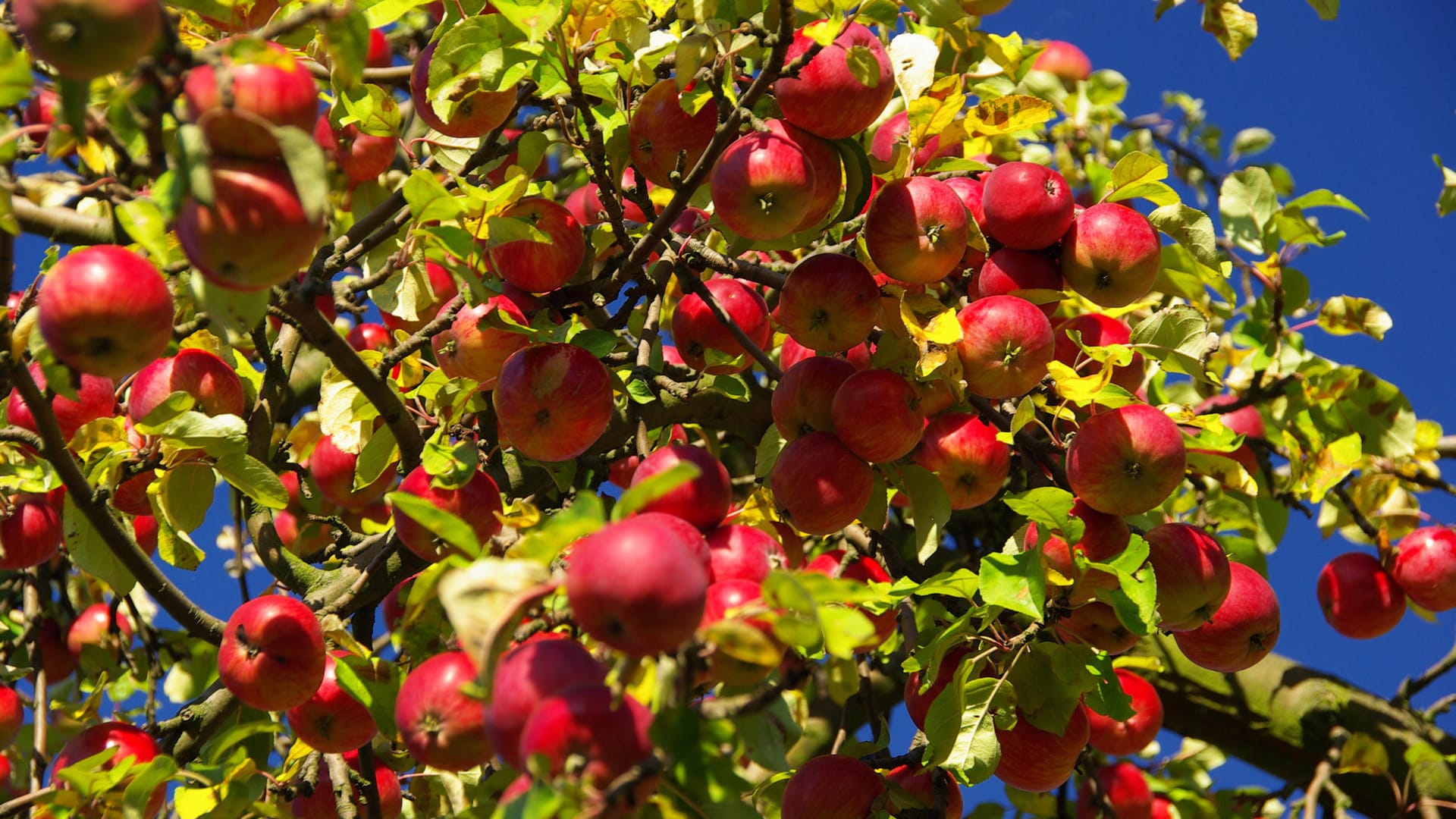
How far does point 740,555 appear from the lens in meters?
1.48

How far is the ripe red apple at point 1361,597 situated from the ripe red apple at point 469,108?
95.8 inches

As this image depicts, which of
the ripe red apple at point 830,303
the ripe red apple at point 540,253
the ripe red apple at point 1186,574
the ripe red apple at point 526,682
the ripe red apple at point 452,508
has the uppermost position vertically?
the ripe red apple at point 830,303

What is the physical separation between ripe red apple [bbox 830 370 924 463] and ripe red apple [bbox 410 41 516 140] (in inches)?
32.2

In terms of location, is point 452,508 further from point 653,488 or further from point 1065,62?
point 1065,62

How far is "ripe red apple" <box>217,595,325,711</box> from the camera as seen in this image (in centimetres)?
176

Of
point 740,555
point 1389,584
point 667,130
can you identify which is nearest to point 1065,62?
point 1389,584

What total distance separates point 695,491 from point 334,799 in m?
1.13

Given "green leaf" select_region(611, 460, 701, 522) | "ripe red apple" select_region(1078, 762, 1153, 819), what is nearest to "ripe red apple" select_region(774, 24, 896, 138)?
"green leaf" select_region(611, 460, 701, 522)

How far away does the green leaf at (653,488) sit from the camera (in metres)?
1.11

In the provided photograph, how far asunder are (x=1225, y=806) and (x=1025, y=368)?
198 cm

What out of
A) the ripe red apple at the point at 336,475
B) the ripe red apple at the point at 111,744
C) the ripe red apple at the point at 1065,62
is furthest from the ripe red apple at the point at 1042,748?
the ripe red apple at the point at 1065,62

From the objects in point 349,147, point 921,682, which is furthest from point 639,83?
point 921,682

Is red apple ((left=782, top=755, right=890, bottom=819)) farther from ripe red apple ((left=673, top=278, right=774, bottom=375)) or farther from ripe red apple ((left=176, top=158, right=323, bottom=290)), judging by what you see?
ripe red apple ((left=176, top=158, right=323, bottom=290))

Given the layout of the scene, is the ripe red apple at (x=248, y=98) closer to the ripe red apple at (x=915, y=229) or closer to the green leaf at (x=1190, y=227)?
the ripe red apple at (x=915, y=229)
